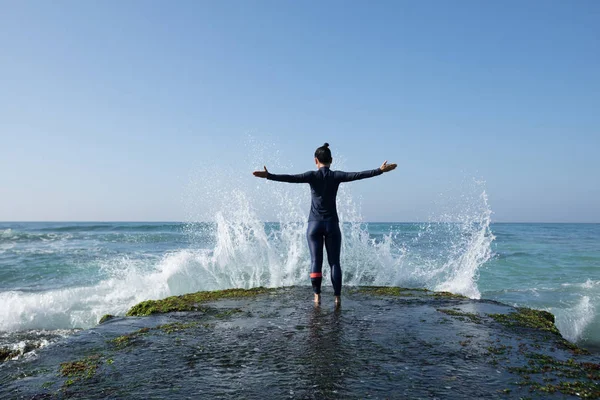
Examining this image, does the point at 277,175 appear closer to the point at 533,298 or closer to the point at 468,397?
the point at 468,397

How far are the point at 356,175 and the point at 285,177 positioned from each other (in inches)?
41.9

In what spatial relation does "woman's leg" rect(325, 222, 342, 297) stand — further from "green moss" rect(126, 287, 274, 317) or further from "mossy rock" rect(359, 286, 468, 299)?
"green moss" rect(126, 287, 274, 317)

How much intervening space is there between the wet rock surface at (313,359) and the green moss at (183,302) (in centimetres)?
35

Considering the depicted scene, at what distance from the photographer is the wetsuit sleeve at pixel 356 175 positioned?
5.88 meters

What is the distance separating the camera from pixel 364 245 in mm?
10570

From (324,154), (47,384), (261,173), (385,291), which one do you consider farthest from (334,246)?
(47,384)

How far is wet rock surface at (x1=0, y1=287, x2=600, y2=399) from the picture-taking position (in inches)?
113

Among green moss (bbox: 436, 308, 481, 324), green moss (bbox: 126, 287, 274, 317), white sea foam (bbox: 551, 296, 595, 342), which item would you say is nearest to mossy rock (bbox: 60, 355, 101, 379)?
green moss (bbox: 126, 287, 274, 317)

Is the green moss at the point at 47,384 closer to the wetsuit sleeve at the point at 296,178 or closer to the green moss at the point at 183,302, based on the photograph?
the green moss at the point at 183,302

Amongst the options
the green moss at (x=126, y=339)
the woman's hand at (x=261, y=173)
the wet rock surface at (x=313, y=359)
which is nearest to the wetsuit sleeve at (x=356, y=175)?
the woman's hand at (x=261, y=173)

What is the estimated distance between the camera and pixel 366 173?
5.96 meters

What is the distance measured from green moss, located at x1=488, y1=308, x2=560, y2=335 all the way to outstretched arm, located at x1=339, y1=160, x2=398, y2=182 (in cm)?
244

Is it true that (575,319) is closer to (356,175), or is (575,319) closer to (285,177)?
(356,175)

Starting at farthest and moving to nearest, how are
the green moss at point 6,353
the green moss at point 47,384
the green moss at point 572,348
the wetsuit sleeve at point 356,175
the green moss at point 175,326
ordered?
1. the wetsuit sleeve at point 356,175
2. the green moss at point 175,326
3. the green moss at point 6,353
4. the green moss at point 572,348
5. the green moss at point 47,384
